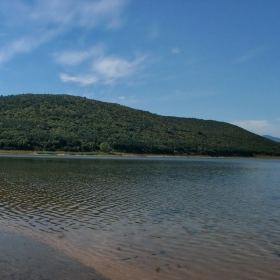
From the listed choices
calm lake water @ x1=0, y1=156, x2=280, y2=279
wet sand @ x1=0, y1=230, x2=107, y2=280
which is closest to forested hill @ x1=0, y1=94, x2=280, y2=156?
calm lake water @ x1=0, y1=156, x2=280, y2=279

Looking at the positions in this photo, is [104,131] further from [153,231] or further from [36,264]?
[36,264]

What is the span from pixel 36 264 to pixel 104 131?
120 meters

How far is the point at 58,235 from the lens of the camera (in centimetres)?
1140

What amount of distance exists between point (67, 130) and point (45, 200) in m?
104

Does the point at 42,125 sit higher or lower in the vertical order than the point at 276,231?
higher

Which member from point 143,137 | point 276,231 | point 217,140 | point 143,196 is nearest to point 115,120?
point 143,137

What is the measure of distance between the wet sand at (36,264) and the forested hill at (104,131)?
9449 cm

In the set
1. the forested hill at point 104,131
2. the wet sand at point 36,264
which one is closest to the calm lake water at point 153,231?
the wet sand at point 36,264

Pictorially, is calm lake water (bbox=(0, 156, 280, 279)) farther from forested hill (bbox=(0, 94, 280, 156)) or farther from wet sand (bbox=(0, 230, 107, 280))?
forested hill (bbox=(0, 94, 280, 156))

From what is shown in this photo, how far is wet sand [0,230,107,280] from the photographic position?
7.69 metres

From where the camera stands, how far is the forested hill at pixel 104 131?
354 feet

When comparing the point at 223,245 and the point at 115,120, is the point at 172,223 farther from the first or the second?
the point at 115,120

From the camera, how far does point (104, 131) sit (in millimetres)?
127375

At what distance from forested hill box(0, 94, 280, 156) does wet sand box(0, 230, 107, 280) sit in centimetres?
9449
